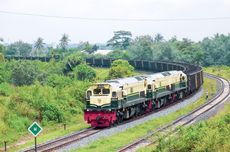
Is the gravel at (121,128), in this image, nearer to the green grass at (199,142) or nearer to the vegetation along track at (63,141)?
the vegetation along track at (63,141)

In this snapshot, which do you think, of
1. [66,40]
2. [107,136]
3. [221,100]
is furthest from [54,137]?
[66,40]

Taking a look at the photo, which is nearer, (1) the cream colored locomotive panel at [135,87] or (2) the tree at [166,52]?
(1) the cream colored locomotive panel at [135,87]

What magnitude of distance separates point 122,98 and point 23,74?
111 feet

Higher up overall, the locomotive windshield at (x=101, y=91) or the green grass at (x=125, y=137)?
the locomotive windshield at (x=101, y=91)

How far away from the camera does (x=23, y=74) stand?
64000mm

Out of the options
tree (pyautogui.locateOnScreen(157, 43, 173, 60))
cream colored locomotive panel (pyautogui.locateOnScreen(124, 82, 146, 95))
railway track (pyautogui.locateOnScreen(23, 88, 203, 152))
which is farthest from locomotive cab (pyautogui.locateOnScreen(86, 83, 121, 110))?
tree (pyautogui.locateOnScreen(157, 43, 173, 60))

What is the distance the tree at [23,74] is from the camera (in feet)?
209

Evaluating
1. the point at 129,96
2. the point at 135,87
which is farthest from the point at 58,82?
the point at 129,96

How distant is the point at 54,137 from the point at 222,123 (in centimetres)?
1105

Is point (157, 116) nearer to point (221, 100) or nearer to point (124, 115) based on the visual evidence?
A: point (124, 115)

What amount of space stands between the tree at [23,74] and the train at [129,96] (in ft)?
80.4

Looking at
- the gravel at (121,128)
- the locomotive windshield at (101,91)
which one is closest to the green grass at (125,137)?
the gravel at (121,128)

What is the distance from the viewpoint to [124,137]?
2759cm

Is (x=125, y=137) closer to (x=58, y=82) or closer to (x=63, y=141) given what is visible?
(x=63, y=141)
